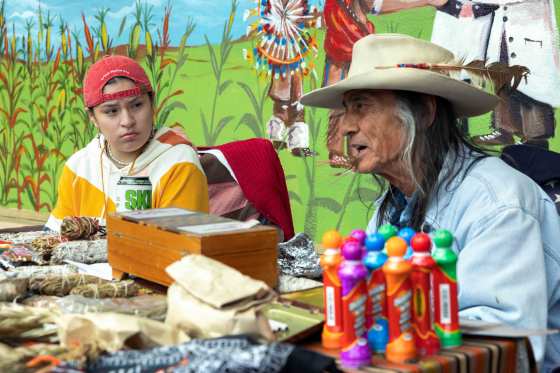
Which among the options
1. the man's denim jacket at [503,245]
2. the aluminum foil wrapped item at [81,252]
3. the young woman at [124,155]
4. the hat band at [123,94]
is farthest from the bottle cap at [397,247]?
the hat band at [123,94]

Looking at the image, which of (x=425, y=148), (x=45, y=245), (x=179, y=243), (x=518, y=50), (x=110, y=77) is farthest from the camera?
(x=518, y=50)

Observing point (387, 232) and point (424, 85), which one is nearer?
point (387, 232)

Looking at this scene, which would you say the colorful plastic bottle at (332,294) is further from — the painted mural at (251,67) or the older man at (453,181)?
the painted mural at (251,67)

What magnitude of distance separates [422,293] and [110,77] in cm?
216

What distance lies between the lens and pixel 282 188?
400 cm

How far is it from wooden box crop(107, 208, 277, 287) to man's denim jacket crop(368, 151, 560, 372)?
513mm

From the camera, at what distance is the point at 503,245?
7.13 feet

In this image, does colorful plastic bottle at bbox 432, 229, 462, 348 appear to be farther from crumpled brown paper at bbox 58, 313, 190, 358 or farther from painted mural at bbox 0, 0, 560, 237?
painted mural at bbox 0, 0, 560, 237

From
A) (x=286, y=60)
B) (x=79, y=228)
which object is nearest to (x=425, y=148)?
(x=79, y=228)

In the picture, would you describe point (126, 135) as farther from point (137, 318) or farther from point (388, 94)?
point (137, 318)

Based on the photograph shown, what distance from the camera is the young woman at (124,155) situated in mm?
3496

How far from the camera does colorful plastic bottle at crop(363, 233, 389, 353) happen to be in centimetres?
167

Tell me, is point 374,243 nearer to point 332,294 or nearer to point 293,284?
point 332,294

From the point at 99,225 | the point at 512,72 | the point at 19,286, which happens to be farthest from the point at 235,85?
the point at 19,286
